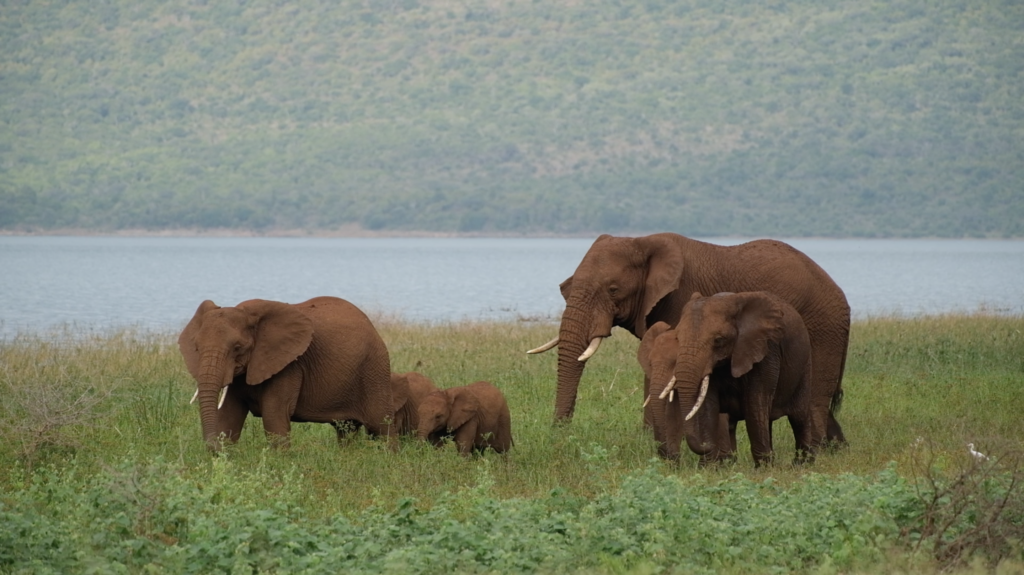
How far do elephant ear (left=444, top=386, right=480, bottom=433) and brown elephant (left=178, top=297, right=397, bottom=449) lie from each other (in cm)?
57

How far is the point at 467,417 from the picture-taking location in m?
13.5

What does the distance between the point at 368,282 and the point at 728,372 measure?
7230cm

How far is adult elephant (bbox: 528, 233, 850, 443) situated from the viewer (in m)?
13.8

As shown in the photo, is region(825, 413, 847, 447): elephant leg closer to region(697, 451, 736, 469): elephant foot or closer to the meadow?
the meadow

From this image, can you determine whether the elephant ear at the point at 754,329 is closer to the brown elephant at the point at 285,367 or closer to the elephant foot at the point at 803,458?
the elephant foot at the point at 803,458

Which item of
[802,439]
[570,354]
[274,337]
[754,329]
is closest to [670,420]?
[754,329]

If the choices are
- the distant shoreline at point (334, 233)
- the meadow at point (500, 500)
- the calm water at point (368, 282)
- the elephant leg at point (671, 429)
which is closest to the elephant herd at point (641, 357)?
the elephant leg at point (671, 429)

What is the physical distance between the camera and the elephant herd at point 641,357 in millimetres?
11875

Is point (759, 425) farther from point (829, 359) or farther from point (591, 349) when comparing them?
point (591, 349)

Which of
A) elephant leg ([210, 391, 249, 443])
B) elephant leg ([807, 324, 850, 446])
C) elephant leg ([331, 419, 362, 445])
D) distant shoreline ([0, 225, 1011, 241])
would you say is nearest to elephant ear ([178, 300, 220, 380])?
elephant leg ([210, 391, 249, 443])

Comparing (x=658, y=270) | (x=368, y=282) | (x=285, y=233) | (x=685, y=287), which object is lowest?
(x=285, y=233)

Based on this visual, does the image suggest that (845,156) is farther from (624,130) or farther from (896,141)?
(624,130)

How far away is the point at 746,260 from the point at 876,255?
4950 inches

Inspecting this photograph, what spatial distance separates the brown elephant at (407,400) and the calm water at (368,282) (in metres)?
18.6
